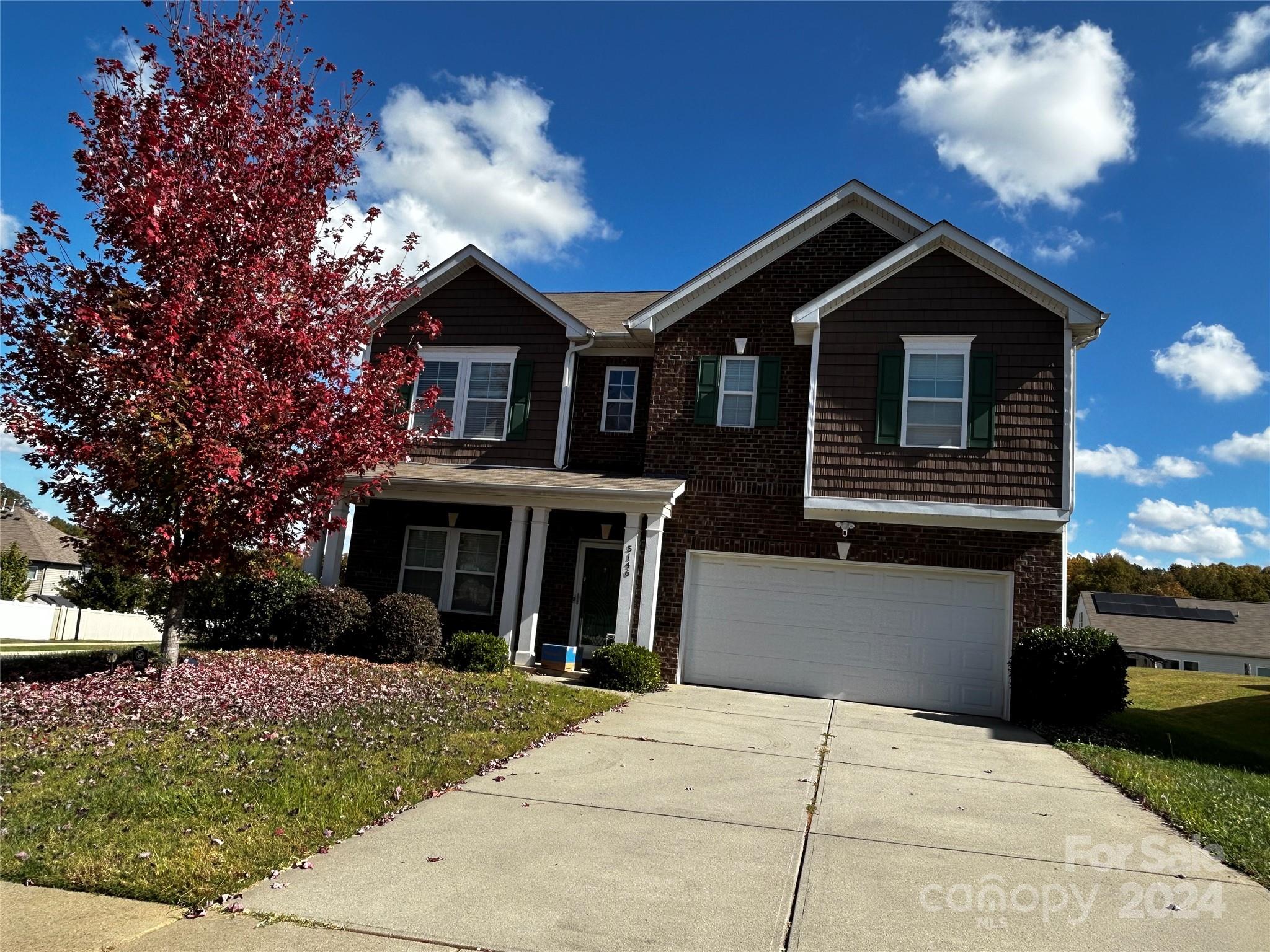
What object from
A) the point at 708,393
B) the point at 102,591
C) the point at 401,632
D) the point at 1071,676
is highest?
the point at 708,393

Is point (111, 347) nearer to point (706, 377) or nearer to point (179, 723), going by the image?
point (179, 723)

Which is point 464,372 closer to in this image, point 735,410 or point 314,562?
point 314,562

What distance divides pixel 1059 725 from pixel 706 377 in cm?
737

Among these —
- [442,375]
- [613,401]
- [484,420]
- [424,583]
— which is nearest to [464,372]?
[442,375]

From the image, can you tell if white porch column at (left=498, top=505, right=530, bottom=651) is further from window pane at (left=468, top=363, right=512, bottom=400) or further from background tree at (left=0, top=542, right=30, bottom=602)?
background tree at (left=0, top=542, right=30, bottom=602)

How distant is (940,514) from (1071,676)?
110 inches

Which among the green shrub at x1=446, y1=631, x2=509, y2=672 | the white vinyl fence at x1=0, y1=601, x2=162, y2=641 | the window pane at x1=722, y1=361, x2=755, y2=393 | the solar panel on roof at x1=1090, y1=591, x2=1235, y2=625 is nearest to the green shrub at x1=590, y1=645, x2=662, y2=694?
the green shrub at x1=446, y1=631, x2=509, y2=672

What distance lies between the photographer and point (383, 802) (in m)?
5.83

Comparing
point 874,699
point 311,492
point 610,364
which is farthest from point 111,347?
point 874,699

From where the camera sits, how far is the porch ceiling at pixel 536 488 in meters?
13.8

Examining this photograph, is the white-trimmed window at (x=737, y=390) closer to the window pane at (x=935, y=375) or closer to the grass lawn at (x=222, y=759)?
the window pane at (x=935, y=375)

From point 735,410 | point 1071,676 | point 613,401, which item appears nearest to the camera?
point 1071,676

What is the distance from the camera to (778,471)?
14.2 metres

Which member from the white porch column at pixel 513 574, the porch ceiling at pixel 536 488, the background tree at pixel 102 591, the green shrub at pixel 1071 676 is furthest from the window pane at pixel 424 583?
the background tree at pixel 102 591
